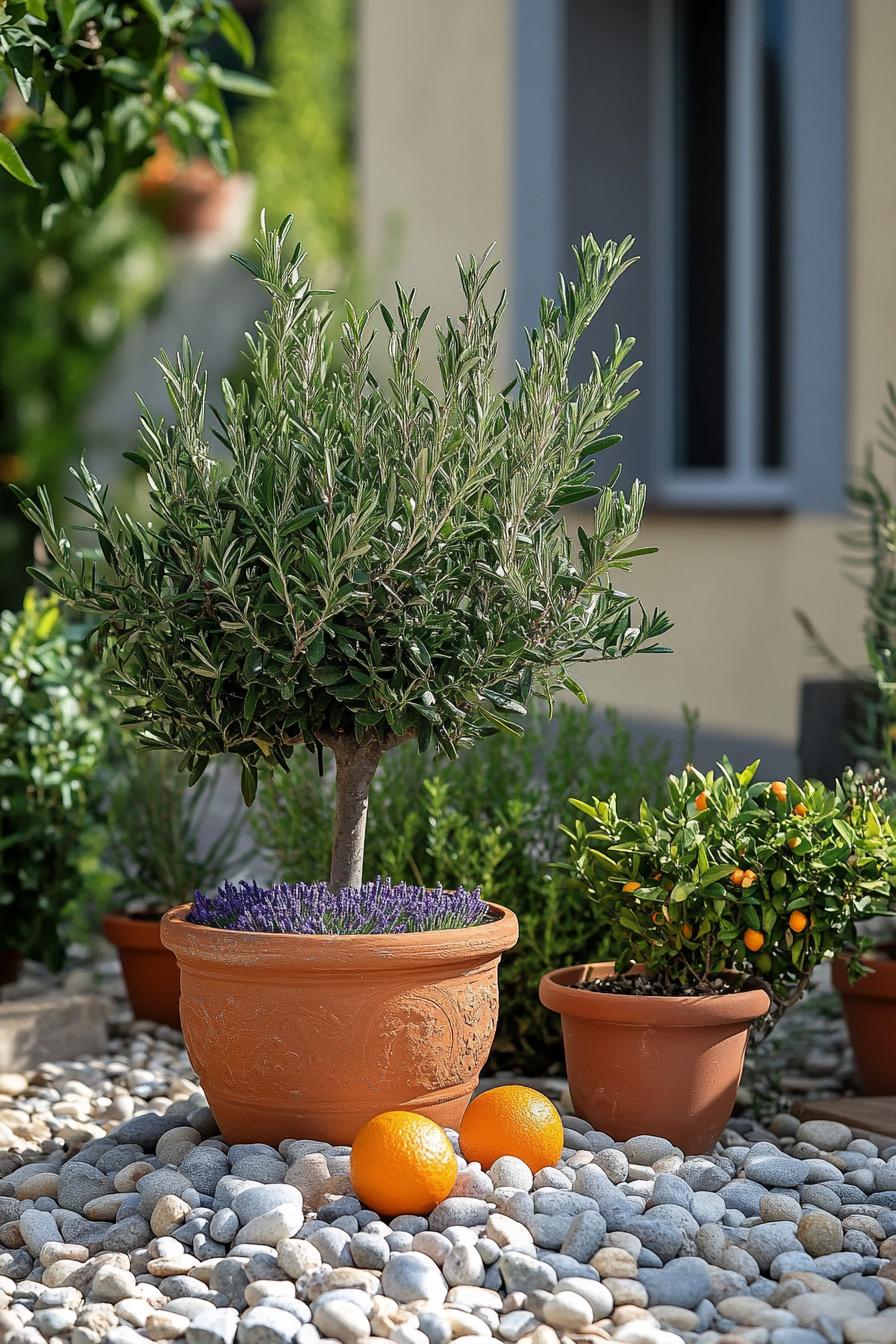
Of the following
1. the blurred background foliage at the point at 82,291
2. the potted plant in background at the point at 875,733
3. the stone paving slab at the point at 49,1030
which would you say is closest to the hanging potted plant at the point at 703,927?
the potted plant in background at the point at 875,733

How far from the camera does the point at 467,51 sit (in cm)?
852

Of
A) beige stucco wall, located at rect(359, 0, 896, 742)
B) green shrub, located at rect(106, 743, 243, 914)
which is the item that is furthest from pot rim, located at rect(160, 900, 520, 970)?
beige stucco wall, located at rect(359, 0, 896, 742)

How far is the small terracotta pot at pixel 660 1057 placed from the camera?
109 inches

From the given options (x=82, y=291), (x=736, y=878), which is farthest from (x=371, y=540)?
(x=82, y=291)

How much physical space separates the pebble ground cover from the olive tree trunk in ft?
1.55

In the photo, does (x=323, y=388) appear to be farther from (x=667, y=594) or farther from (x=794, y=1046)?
(x=667, y=594)

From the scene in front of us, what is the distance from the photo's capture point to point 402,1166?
2398 mm

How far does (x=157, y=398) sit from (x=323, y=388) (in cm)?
762

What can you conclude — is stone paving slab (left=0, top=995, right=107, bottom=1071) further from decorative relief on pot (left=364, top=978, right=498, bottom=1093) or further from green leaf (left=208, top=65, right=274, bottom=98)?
green leaf (left=208, top=65, right=274, bottom=98)

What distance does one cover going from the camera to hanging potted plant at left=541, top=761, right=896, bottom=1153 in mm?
2795

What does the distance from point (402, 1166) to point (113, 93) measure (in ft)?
8.08

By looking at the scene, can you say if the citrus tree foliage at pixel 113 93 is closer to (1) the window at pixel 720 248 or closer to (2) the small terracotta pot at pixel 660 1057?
(2) the small terracotta pot at pixel 660 1057

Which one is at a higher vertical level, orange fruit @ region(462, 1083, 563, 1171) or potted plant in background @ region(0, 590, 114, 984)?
potted plant in background @ region(0, 590, 114, 984)

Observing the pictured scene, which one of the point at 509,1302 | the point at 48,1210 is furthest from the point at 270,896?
the point at 509,1302
